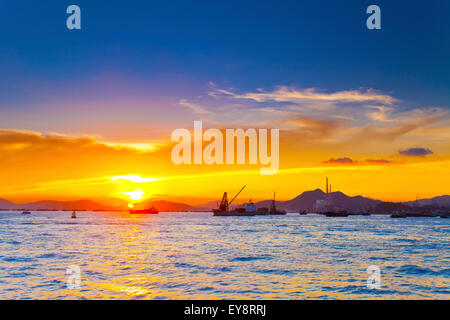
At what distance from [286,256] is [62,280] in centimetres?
2270

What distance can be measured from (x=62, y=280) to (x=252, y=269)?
14.0 m

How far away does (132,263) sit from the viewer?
117 ft

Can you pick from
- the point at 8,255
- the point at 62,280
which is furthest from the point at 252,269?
the point at 8,255
